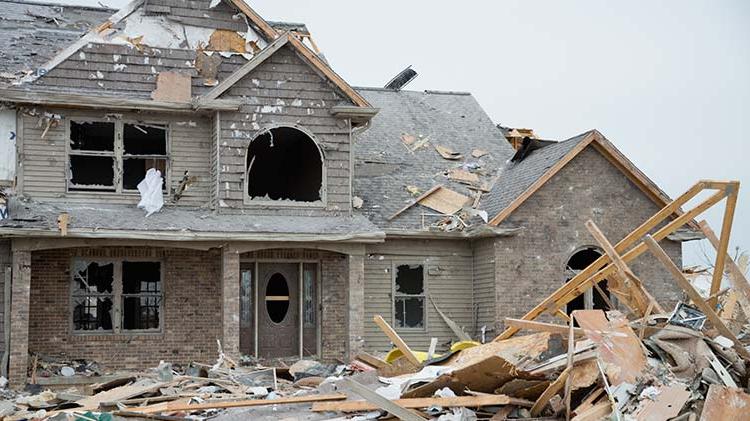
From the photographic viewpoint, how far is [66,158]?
1880cm

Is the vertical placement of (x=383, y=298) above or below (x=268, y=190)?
below

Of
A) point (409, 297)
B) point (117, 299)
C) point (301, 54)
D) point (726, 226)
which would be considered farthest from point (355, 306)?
point (726, 226)

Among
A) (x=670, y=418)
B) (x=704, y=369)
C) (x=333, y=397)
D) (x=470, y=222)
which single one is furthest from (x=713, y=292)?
(x=470, y=222)

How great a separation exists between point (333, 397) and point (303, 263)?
9.12 meters

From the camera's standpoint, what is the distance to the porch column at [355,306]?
19297 mm

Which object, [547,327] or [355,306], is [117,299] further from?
[547,327]

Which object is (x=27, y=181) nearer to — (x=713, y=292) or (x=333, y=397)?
(x=333, y=397)

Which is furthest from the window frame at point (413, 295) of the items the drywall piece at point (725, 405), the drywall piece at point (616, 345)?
the drywall piece at point (725, 405)

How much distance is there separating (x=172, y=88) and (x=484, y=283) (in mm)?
7563

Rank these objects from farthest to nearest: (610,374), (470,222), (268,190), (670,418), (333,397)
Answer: (268,190) → (470,222) → (333,397) → (610,374) → (670,418)

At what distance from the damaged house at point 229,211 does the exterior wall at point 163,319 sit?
36mm

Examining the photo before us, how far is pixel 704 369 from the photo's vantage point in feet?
34.1

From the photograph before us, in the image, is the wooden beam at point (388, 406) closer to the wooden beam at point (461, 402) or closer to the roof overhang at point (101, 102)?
the wooden beam at point (461, 402)

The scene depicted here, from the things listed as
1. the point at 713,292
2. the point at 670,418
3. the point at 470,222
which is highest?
the point at 470,222
